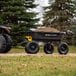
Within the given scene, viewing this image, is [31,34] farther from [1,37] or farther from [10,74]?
[10,74]

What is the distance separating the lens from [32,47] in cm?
1719

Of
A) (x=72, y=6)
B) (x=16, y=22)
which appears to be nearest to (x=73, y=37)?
(x=72, y=6)

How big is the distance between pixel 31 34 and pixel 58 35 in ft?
4.14

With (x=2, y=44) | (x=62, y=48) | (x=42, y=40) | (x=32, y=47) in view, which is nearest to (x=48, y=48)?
(x=42, y=40)

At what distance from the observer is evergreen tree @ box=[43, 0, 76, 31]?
33.3 meters

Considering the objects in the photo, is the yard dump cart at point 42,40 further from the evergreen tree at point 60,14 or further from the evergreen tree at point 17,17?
the evergreen tree at point 60,14

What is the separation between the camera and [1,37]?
54.2 ft

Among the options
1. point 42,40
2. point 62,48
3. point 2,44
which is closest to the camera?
point 2,44

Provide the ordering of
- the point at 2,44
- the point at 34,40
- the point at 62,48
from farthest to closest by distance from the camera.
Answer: the point at 62,48 < the point at 34,40 < the point at 2,44

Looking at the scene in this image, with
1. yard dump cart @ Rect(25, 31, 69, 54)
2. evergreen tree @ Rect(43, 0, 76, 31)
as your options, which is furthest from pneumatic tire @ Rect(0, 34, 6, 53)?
evergreen tree @ Rect(43, 0, 76, 31)

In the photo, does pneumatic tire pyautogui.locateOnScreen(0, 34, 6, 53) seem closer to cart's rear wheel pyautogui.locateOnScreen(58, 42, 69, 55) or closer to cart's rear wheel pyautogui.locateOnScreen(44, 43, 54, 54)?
cart's rear wheel pyautogui.locateOnScreen(44, 43, 54, 54)

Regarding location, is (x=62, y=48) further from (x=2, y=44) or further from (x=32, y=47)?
(x=2, y=44)

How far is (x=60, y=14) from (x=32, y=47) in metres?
16.5

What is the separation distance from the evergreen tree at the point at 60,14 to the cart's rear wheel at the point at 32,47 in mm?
15976
